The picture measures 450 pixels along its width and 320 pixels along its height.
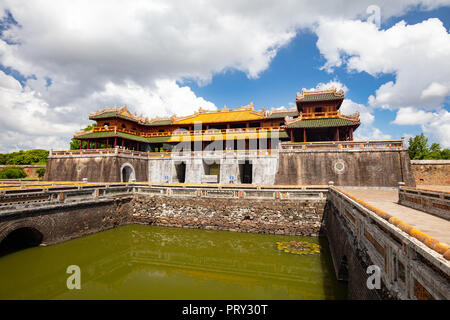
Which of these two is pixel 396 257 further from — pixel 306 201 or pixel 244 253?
pixel 306 201

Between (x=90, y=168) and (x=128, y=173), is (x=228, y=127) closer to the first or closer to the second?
(x=128, y=173)

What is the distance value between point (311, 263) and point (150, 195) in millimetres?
13381

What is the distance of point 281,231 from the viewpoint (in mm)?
15344

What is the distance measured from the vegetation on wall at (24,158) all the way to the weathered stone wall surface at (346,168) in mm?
A: 50608

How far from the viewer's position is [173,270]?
10.8 metres

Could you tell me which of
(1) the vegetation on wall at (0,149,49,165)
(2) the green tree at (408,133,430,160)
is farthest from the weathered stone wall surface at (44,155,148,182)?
(2) the green tree at (408,133,430,160)

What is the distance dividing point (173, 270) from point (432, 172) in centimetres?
2711

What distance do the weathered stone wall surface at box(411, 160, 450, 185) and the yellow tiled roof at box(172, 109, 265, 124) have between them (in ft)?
61.0

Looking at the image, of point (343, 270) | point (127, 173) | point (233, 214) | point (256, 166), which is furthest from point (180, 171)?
point (343, 270)

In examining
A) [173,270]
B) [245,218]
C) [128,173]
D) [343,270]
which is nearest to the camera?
[343,270]

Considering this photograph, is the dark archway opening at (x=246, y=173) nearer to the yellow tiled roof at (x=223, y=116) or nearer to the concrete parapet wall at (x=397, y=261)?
the yellow tiled roof at (x=223, y=116)

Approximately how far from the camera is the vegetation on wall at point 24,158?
154 feet

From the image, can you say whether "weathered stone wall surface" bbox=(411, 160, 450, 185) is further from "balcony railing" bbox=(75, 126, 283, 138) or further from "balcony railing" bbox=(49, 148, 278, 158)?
"balcony railing" bbox=(75, 126, 283, 138)

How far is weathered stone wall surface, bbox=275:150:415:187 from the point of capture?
63.1 ft
